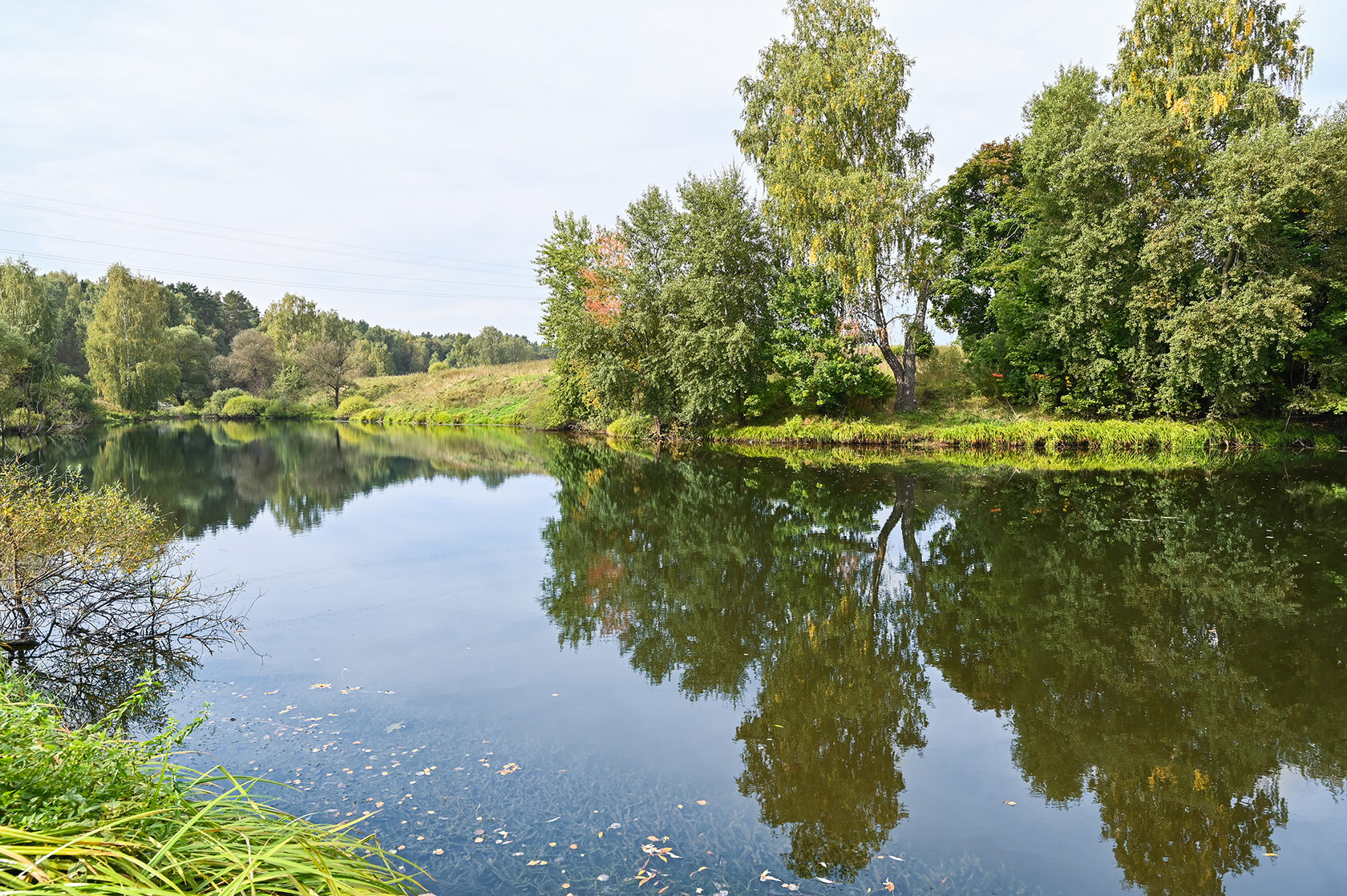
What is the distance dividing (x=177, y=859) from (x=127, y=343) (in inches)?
2364

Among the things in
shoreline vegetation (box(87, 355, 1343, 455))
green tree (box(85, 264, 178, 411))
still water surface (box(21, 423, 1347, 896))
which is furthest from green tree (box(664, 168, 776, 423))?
green tree (box(85, 264, 178, 411))

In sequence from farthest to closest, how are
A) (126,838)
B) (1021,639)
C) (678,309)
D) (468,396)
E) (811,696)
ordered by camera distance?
(468,396)
(678,309)
(1021,639)
(811,696)
(126,838)

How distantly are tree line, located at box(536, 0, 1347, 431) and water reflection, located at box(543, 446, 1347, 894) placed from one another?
9.31m

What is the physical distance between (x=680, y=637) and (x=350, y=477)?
18.5 metres

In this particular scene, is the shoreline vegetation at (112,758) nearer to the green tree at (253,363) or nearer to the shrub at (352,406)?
the shrub at (352,406)

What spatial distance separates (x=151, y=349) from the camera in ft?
172

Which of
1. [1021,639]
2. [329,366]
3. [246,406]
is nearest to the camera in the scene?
[1021,639]

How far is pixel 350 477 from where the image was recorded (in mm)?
23750

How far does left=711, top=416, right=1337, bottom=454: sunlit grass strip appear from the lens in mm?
25188

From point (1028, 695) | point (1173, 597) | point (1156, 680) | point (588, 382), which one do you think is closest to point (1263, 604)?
point (1173, 597)

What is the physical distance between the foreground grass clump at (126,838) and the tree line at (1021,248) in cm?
2531

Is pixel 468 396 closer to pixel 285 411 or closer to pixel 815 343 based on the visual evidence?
pixel 285 411

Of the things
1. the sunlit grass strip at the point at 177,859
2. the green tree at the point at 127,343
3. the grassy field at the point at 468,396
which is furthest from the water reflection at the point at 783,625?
the green tree at the point at 127,343

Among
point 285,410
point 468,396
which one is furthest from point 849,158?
point 285,410
